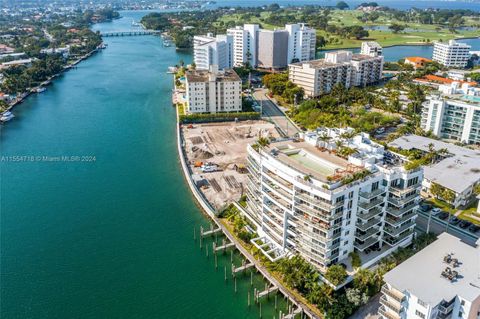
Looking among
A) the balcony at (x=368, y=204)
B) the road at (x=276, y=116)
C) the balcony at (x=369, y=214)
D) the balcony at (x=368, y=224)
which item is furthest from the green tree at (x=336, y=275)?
the road at (x=276, y=116)

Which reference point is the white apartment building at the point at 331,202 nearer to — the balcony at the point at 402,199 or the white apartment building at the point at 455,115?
the balcony at the point at 402,199

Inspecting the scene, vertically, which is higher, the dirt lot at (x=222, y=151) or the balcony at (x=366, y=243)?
the balcony at (x=366, y=243)

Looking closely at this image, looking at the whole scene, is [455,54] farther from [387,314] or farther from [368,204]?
[387,314]

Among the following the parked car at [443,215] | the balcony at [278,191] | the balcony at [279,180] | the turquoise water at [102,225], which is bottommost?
the turquoise water at [102,225]

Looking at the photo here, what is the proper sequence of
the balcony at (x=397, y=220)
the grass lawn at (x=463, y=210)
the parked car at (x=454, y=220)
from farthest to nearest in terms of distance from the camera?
the grass lawn at (x=463, y=210), the parked car at (x=454, y=220), the balcony at (x=397, y=220)

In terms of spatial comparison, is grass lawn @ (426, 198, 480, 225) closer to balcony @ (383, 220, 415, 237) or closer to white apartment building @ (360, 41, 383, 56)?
balcony @ (383, 220, 415, 237)

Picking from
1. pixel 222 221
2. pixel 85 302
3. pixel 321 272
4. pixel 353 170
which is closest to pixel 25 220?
pixel 85 302

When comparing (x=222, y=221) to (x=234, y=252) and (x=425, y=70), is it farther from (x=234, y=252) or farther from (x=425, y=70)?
(x=425, y=70)

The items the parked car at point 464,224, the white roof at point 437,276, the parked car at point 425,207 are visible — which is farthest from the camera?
the parked car at point 425,207
